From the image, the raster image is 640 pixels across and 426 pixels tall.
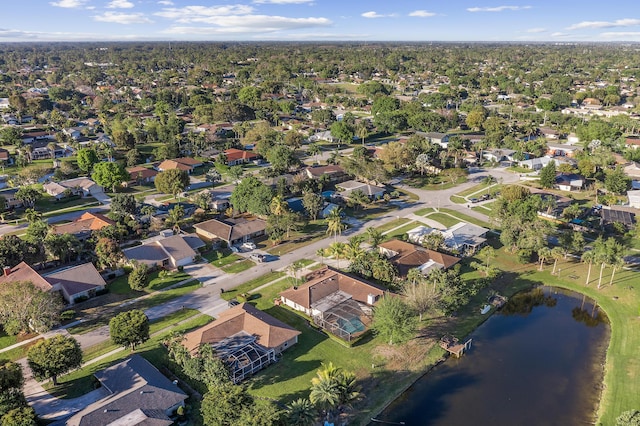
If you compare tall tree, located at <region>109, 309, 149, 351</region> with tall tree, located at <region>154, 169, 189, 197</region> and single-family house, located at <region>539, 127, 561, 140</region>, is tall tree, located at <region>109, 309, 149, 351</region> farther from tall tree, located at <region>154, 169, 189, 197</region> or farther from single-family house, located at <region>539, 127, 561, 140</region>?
single-family house, located at <region>539, 127, 561, 140</region>

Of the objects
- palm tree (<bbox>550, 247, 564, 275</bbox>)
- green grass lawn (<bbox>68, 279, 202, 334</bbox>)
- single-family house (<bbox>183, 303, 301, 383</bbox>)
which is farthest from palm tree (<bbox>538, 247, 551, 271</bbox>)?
green grass lawn (<bbox>68, 279, 202, 334</bbox>)

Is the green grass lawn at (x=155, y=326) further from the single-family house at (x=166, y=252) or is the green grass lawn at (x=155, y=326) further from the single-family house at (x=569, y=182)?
the single-family house at (x=569, y=182)

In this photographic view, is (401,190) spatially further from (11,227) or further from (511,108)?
(511,108)

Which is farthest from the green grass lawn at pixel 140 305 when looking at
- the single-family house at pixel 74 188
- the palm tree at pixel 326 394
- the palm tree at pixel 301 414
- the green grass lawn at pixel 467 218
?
the single-family house at pixel 74 188

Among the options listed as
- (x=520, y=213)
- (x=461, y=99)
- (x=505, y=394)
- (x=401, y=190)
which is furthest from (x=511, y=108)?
(x=505, y=394)

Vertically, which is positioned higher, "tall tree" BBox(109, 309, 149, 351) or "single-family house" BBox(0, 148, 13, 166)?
"single-family house" BBox(0, 148, 13, 166)
